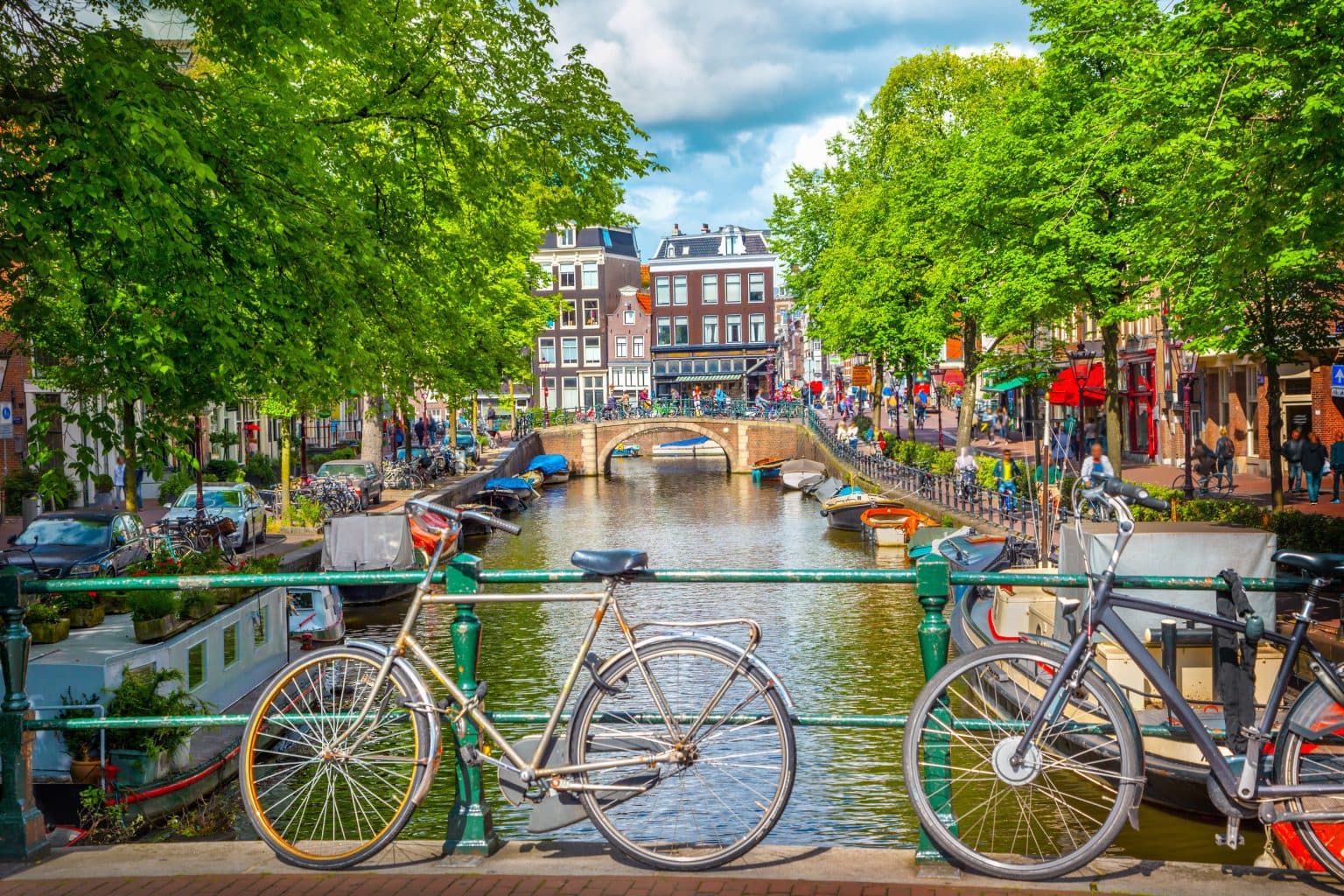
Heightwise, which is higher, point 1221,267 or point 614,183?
point 614,183

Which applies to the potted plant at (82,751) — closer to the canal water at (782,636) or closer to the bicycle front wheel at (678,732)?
the canal water at (782,636)

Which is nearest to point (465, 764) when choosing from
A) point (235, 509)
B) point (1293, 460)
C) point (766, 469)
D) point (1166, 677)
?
point (1166, 677)

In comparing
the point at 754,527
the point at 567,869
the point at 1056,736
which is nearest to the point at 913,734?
the point at 1056,736

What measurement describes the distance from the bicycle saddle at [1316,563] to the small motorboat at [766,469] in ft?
195

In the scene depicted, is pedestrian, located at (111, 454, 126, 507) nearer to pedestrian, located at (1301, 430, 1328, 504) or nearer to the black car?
the black car

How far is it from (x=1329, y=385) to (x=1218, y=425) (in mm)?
8761

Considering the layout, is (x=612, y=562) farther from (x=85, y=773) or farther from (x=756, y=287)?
(x=756, y=287)

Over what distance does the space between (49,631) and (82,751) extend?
237 centimetres

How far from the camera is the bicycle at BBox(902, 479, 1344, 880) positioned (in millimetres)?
4516

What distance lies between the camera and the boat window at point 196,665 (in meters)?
14.0

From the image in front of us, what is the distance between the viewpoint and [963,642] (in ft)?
56.0

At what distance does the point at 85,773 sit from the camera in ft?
37.2

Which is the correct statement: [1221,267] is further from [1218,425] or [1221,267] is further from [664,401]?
[664,401]

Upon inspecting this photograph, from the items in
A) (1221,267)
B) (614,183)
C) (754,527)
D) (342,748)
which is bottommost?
(754,527)
